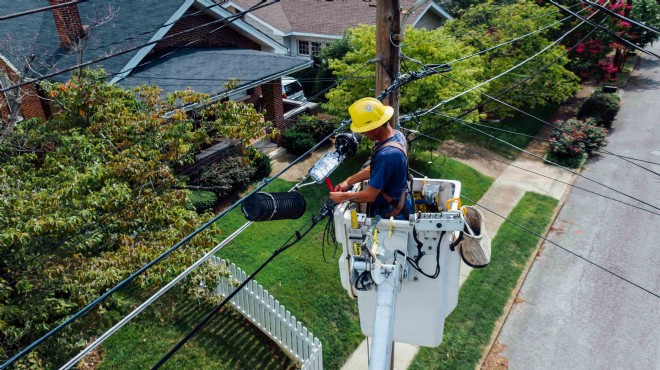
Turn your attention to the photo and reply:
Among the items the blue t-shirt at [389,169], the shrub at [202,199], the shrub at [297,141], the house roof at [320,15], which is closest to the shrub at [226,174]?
the shrub at [202,199]

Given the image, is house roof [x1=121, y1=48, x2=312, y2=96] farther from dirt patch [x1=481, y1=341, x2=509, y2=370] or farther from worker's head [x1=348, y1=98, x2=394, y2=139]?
worker's head [x1=348, y1=98, x2=394, y2=139]

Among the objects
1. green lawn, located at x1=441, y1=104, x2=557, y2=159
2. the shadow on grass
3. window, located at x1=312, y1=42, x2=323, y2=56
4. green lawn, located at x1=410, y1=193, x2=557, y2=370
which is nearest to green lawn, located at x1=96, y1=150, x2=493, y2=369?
the shadow on grass

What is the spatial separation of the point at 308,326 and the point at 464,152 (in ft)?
35.4

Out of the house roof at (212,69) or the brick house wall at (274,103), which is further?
the brick house wall at (274,103)

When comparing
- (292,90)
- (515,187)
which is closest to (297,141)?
(292,90)

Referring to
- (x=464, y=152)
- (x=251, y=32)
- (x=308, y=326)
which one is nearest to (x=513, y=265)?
(x=308, y=326)

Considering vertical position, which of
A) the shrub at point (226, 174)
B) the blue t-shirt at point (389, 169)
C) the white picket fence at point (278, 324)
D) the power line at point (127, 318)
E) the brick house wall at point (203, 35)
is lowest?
the white picket fence at point (278, 324)

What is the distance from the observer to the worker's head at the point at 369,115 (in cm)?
461

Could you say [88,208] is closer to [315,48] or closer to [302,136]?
[302,136]

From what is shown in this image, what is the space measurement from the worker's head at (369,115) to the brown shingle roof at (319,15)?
20.5 m

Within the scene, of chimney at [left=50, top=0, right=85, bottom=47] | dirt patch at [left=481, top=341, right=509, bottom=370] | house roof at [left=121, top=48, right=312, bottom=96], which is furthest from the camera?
house roof at [left=121, top=48, right=312, bottom=96]

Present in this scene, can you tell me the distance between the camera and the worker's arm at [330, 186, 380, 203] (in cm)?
463

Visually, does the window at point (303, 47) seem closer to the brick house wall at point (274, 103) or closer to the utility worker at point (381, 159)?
Result: the brick house wall at point (274, 103)

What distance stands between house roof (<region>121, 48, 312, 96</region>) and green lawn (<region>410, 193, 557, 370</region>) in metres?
7.94
